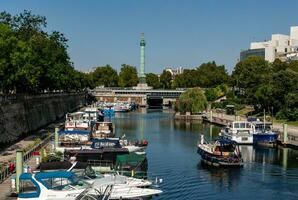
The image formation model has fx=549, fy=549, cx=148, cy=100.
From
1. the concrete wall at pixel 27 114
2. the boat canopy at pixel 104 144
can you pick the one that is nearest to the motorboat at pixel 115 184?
the boat canopy at pixel 104 144

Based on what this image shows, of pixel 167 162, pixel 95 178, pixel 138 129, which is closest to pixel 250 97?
pixel 138 129

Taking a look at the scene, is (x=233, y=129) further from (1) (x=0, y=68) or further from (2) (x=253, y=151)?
(1) (x=0, y=68)

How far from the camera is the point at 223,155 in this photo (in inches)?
2101

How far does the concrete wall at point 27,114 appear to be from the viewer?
63.2 m

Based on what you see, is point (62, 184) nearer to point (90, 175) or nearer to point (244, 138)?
point (90, 175)

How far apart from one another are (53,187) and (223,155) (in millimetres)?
25180

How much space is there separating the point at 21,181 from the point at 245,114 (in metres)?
95.3

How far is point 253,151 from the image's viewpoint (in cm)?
6769

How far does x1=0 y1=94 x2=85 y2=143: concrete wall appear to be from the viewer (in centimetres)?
6324

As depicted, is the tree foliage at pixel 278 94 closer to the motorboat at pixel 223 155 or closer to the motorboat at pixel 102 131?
the motorboat at pixel 102 131

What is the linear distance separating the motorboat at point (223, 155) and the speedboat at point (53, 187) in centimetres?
2302

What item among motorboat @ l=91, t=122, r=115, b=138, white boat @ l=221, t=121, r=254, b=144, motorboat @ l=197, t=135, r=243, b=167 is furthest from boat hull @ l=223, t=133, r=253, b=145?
motorboat @ l=197, t=135, r=243, b=167

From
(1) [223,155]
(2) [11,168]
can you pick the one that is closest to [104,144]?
(2) [11,168]

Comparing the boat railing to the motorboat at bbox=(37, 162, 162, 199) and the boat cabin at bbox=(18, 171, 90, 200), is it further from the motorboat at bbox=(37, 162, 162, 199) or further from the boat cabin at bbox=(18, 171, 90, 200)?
the boat cabin at bbox=(18, 171, 90, 200)
